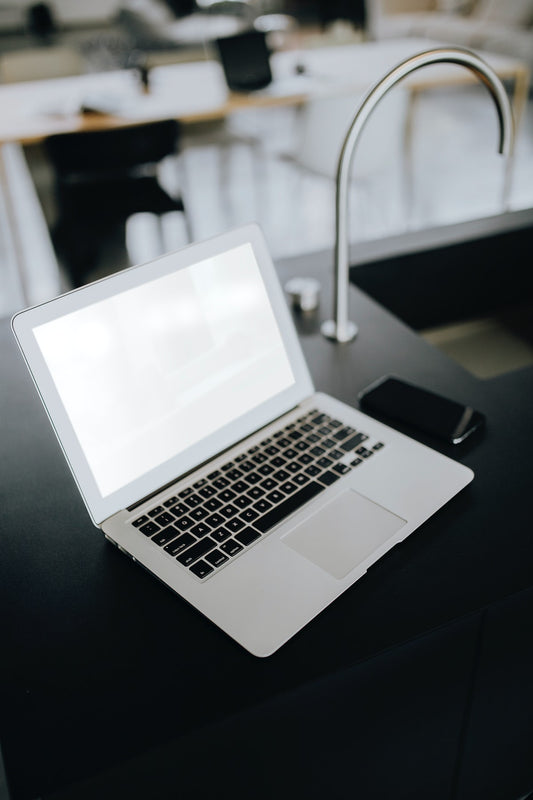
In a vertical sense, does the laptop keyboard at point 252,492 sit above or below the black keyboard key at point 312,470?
above

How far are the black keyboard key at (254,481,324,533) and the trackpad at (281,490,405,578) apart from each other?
21 mm

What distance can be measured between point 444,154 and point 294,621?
4.10 m

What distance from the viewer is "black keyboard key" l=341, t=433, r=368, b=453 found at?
0.82m

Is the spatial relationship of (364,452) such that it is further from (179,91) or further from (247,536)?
(179,91)

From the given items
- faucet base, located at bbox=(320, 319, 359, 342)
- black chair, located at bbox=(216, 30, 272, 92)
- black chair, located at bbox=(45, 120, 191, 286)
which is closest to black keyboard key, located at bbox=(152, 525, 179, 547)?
faucet base, located at bbox=(320, 319, 359, 342)

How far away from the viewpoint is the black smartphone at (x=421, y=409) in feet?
2.77

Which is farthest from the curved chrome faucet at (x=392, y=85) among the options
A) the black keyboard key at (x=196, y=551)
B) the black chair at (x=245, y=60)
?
the black chair at (x=245, y=60)

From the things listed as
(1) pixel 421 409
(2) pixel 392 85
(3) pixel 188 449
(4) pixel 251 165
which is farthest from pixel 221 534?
(4) pixel 251 165

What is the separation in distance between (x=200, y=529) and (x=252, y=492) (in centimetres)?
8

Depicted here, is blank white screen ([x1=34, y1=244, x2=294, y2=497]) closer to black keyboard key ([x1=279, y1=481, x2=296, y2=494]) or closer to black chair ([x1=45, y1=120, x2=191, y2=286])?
black keyboard key ([x1=279, y1=481, x2=296, y2=494])

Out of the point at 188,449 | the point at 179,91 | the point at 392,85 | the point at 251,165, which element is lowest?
the point at 251,165

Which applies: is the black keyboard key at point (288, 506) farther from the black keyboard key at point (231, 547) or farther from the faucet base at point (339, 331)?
the faucet base at point (339, 331)

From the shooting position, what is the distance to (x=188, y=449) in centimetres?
78

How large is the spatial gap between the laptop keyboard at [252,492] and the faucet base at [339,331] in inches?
9.7
